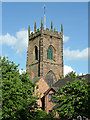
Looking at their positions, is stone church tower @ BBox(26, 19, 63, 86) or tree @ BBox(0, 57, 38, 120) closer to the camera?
tree @ BBox(0, 57, 38, 120)

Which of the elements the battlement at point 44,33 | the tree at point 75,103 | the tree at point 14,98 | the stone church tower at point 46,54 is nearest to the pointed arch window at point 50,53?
the stone church tower at point 46,54

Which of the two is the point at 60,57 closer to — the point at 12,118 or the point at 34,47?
the point at 34,47

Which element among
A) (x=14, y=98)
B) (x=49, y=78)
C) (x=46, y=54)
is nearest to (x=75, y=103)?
(x=14, y=98)

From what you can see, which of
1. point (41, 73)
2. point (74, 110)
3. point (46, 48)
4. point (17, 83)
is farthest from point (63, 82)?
point (74, 110)

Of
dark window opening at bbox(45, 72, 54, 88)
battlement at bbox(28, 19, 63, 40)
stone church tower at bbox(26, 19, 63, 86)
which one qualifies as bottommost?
dark window opening at bbox(45, 72, 54, 88)

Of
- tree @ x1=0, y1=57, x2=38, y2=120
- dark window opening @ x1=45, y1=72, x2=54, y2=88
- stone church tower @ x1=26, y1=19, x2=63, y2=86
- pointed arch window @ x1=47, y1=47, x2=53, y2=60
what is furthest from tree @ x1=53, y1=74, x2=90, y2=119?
pointed arch window @ x1=47, y1=47, x2=53, y2=60

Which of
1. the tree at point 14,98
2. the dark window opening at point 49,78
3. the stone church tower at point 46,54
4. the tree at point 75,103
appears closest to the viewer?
the tree at point 75,103

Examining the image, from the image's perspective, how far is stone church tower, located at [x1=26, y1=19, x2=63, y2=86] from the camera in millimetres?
56719

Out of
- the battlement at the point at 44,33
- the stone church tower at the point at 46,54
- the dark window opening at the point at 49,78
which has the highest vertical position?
the battlement at the point at 44,33

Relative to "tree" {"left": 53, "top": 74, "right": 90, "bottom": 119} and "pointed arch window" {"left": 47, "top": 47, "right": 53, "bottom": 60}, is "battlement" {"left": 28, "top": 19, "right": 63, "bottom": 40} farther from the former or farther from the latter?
"tree" {"left": 53, "top": 74, "right": 90, "bottom": 119}

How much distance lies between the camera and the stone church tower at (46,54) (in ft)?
186

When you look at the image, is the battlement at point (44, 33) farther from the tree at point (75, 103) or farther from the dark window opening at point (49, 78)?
the tree at point (75, 103)

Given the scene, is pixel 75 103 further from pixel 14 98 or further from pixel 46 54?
pixel 46 54

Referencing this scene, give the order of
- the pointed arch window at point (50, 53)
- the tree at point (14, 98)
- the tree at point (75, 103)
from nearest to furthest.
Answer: the tree at point (75, 103) → the tree at point (14, 98) → the pointed arch window at point (50, 53)
